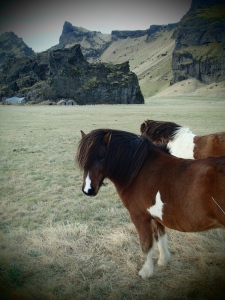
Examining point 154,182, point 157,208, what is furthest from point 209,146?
point 157,208

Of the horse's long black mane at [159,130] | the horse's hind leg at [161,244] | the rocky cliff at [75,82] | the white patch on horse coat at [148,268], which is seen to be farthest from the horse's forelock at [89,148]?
the rocky cliff at [75,82]

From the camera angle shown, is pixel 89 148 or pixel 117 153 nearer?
pixel 89 148

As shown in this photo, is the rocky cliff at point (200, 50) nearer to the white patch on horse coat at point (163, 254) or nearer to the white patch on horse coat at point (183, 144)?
the white patch on horse coat at point (183, 144)

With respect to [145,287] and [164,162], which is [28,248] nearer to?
[145,287]

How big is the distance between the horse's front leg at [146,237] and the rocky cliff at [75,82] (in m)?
75.0

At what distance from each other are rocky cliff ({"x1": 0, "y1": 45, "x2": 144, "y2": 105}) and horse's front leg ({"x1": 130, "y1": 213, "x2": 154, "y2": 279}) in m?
75.0

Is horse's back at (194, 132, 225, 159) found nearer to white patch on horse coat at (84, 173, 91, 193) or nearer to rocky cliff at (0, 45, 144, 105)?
white patch on horse coat at (84, 173, 91, 193)

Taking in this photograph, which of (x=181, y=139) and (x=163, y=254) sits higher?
(x=181, y=139)

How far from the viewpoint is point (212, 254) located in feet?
12.2

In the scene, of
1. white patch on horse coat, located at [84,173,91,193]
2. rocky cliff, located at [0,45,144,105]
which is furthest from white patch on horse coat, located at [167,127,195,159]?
rocky cliff, located at [0,45,144,105]

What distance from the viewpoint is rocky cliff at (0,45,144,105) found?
7556 centimetres

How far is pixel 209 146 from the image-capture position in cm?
594

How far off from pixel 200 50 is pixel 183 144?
145 m

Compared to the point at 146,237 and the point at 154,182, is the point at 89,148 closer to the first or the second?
the point at 154,182
